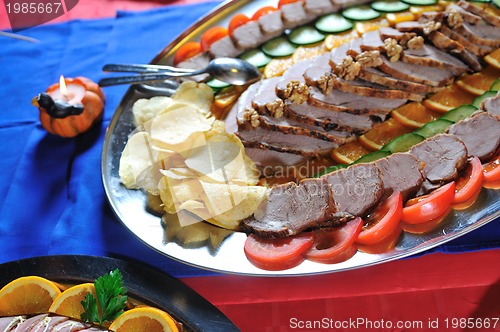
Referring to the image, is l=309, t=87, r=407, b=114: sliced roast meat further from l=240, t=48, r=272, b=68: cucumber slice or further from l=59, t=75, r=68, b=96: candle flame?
l=59, t=75, r=68, b=96: candle flame

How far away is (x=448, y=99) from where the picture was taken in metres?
3.03

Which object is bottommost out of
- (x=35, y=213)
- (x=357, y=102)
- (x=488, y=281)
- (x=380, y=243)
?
(x=35, y=213)

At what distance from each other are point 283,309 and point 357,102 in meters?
1.31

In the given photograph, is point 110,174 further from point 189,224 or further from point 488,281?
point 488,281

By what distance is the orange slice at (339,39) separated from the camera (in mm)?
3438

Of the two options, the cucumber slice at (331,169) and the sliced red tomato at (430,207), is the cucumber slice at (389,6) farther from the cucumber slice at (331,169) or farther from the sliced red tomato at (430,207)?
the sliced red tomato at (430,207)

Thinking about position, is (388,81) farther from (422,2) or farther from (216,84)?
(216,84)

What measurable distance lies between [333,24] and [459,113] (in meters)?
1.17

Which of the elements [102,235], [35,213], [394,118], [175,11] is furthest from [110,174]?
[175,11]

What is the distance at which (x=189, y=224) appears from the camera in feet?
8.32

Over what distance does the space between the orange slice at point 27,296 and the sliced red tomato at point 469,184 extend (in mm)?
1973

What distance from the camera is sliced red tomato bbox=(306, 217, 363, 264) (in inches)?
89.4

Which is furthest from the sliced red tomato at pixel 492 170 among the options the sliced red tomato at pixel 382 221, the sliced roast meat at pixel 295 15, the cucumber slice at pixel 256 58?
the sliced roast meat at pixel 295 15

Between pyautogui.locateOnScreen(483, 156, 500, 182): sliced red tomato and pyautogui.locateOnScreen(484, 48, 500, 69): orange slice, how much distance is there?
855mm
